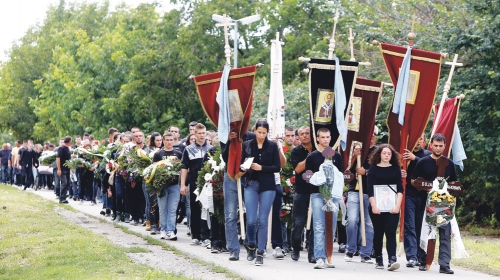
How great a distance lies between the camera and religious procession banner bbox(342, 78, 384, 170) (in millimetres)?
15164

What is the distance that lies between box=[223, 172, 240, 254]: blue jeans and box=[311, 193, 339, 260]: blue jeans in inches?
49.8

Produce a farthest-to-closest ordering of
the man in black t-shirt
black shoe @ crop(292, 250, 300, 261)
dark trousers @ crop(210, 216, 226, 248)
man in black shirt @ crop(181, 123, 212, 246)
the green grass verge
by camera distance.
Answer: the man in black t-shirt
man in black shirt @ crop(181, 123, 212, 246)
dark trousers @ crop(210, 216, 226, 248)
black shoe @ crop(292, 250, 300, 261)
the green grass verge

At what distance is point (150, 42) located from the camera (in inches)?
1722

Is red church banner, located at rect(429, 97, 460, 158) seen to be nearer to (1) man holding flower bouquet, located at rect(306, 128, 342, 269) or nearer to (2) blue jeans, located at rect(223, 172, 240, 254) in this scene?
(1) man holding flower bouquet, located at rect(306, 128, 342, 269)

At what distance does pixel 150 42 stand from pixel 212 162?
94.7ft

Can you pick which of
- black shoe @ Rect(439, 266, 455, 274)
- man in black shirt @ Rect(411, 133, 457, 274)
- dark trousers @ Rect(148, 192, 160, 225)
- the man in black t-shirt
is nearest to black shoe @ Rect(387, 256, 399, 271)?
man in black shirt @ Rect(411, 133, 457, 274)

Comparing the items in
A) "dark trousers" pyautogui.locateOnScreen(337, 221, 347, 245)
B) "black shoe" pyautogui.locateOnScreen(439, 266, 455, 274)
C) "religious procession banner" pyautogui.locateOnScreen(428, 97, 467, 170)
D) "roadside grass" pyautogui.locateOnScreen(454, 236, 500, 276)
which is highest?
"religious procession banner" pyautogui.locateOnScreen(428, 97, 467, 170)

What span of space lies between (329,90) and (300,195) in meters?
1.77

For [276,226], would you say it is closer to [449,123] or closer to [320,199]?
[320,199]

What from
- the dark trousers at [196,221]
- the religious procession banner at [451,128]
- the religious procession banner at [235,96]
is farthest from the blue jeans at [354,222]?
the dark trousers at [196,221]

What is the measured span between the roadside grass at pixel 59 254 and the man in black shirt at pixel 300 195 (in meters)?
2.48

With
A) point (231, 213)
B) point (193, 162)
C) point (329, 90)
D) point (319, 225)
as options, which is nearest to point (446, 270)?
point (319, 225)

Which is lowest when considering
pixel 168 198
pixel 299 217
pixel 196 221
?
pixel 196 221

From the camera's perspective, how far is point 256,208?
45.1 feet
